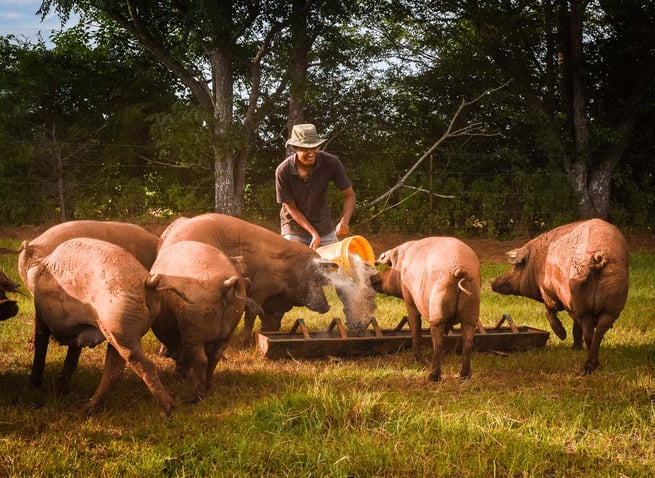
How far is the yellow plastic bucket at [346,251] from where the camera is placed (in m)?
7.28

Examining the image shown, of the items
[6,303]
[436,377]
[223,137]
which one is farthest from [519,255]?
[223,137]

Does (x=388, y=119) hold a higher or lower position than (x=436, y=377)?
higher

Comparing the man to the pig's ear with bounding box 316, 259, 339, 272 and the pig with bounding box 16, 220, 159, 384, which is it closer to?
the pig's ear with bounding box 316, 259, 339, 272

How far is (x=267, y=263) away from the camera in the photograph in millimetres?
7129

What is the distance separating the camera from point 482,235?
1647 cm

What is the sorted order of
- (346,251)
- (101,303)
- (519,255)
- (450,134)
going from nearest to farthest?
1. (101,303)
2. (346,251)
3. (519,255)
4. (450,134)

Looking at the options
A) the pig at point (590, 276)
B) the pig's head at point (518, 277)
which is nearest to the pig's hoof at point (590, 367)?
the pig at point (590, 276)

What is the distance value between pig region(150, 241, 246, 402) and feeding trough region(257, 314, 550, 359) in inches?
42.6

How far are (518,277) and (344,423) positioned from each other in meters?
3.62

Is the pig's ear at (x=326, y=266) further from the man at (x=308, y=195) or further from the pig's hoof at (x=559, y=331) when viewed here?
the pig's hoof at (x=559, y=331)

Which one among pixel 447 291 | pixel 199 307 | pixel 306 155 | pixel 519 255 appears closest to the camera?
pixel 199 307

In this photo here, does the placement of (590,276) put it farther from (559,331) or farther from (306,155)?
(306,155)

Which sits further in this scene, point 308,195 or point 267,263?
point 308,195

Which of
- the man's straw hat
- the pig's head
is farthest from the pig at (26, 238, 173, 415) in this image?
the pig's head
